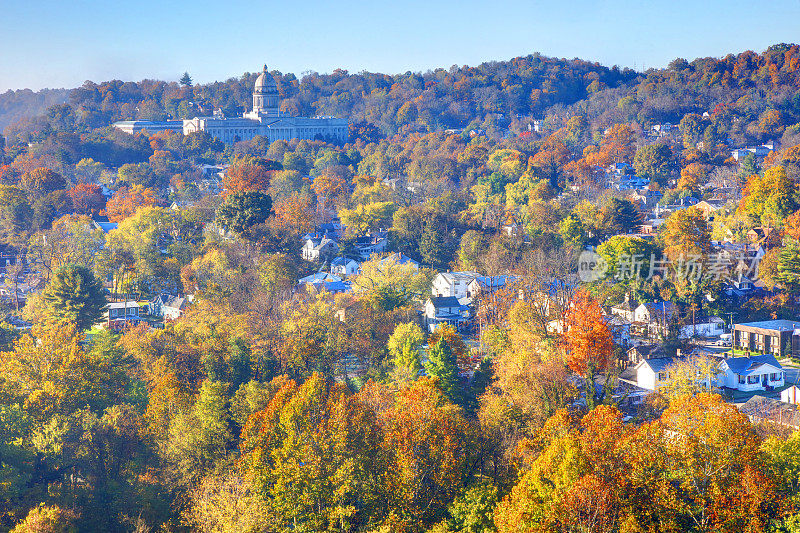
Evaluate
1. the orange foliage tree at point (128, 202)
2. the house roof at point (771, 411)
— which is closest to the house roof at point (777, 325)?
the house roof at point (771, 411)

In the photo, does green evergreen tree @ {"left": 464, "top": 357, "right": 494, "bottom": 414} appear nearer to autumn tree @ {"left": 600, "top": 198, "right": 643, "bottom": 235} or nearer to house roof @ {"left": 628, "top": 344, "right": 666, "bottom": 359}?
house roof @ {"left": 628, "top": 344, "right": 666, "bottom": 359}

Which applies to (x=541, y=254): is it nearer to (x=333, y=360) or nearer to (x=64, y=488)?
(x=333, y=360)

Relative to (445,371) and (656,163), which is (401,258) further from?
(656,163)

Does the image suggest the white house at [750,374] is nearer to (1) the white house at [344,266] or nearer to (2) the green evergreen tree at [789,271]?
(2) the green evergreen tree at [789,271]

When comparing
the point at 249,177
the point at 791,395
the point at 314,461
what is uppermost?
the point at 249,177

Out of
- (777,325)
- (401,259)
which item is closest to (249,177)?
(401,259)
